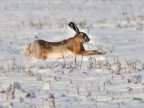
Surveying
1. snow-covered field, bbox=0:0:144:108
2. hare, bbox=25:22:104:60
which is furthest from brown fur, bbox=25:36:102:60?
snow-covered field, bbox=0:0:144:108

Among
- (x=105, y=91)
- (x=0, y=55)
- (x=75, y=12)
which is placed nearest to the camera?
(x=105, y=91)

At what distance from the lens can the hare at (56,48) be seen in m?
11.1

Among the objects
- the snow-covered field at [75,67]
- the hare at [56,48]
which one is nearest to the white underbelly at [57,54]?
the hare at [56,48]

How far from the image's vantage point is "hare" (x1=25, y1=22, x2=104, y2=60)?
11102 millimetres

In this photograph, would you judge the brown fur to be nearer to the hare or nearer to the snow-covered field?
the hare

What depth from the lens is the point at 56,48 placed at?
37.0 feet

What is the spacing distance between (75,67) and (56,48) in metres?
1.74

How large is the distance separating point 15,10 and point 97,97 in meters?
16.5

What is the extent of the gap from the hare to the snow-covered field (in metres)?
0.19

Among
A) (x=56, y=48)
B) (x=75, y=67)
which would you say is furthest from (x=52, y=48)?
(x=75, y=67)

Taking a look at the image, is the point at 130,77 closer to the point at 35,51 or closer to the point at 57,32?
the point at 35,51

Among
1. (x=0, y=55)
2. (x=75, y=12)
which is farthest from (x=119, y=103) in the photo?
(x=75, y=12)

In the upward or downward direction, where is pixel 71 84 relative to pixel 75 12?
downward

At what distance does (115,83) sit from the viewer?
26.0 feet
